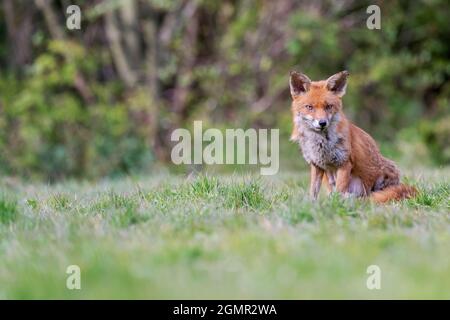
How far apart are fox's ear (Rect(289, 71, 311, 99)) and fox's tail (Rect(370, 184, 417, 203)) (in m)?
1.12

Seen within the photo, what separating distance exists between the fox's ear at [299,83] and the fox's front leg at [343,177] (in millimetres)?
766

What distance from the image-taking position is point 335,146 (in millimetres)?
6500

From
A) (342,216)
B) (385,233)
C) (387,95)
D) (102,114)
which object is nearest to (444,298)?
(385,233)

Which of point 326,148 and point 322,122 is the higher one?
point 322,122

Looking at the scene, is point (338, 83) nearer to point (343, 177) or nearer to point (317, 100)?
point (317, 100)

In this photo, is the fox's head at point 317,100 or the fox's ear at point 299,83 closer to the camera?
the fox's head at point 317,100

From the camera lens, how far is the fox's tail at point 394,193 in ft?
21.2

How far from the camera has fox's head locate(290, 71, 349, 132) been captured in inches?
253

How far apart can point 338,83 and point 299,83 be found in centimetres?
35

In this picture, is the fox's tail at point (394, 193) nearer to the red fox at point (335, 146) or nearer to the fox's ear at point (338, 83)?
the red fox at point (335, 146)

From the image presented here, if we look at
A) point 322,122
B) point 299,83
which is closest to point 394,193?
point 322,122

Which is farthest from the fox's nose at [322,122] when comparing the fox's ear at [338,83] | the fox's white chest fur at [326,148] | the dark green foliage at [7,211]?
the dark green foliage at [7,211]

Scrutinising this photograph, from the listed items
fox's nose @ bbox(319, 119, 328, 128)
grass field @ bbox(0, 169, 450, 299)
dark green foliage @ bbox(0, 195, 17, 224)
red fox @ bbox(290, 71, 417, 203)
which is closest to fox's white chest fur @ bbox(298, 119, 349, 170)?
red fox @ bbox(290, 71, 417, 203)
